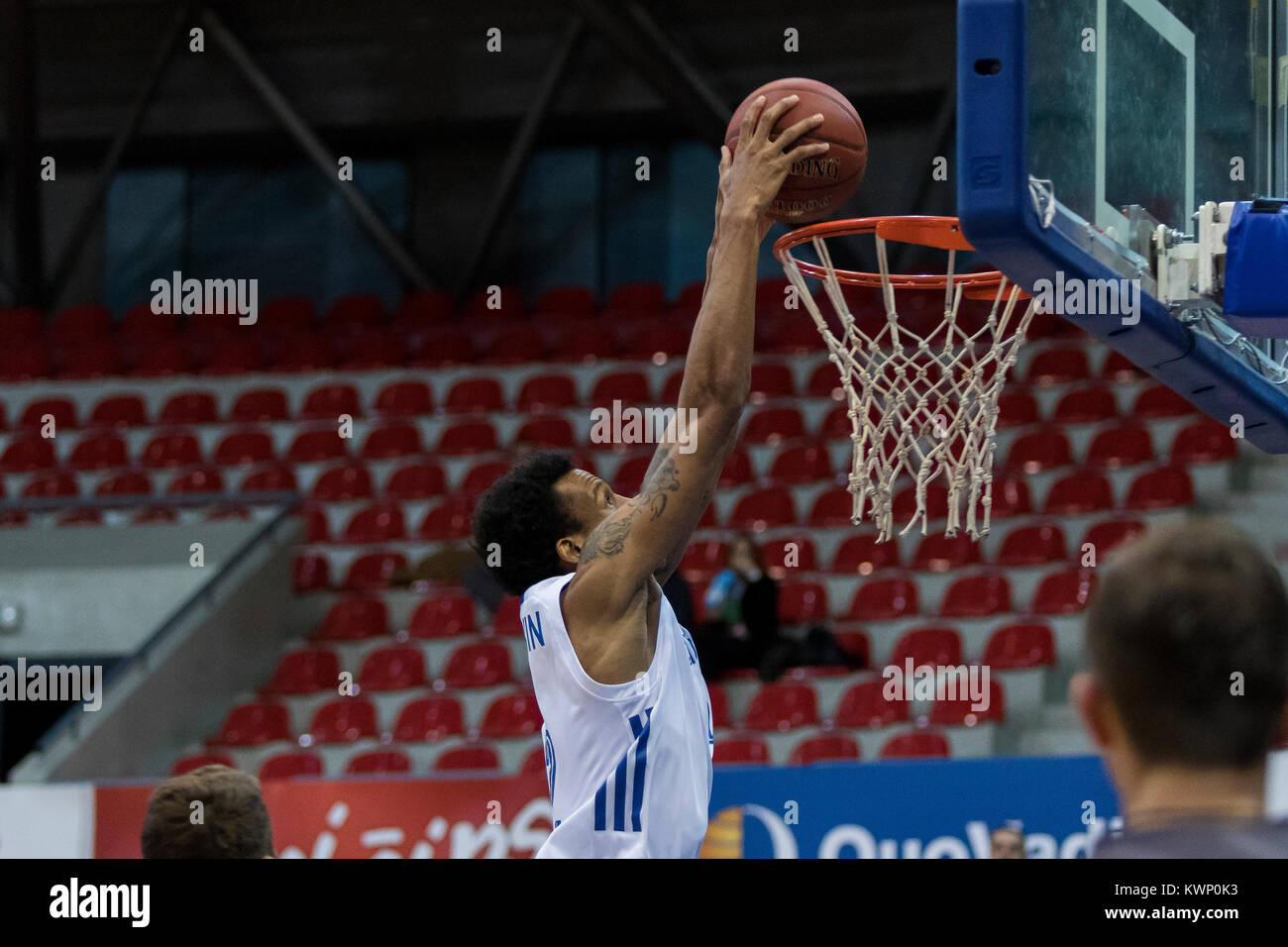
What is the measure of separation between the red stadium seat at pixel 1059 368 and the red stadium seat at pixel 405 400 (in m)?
4.18

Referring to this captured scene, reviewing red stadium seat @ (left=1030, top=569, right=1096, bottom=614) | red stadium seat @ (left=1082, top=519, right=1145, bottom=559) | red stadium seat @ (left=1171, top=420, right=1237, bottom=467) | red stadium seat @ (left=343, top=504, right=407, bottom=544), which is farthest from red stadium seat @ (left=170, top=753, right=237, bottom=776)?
red stadium seat @ (left=1171, top=420, right=1237, bottom=467)

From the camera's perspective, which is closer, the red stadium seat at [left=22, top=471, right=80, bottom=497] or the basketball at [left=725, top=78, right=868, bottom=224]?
the basketball at [left=725, top=78, right=868, bottom=224]

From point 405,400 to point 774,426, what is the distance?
2763mm

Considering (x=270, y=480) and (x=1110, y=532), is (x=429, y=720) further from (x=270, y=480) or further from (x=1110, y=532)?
(x=1110, y=532)

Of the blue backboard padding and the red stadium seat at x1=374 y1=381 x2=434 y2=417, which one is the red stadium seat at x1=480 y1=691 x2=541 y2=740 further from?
the blue backboard padding

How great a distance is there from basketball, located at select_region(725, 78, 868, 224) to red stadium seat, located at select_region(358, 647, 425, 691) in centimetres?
651

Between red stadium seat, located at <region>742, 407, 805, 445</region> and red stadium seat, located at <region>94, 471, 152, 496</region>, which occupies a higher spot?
red stadium seat, located at <region>742, 407, 805, 445</region>

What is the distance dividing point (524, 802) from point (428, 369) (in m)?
6.50

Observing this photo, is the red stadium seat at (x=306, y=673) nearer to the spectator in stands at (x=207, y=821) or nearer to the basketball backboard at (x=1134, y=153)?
the basketball backboard at (x=1134, y=153)

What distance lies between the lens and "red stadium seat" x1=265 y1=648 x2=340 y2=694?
9898 millimetres

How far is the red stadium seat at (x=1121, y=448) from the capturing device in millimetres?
10008

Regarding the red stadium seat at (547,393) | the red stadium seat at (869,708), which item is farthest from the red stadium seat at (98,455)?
the red stadium seat at (869,708)
